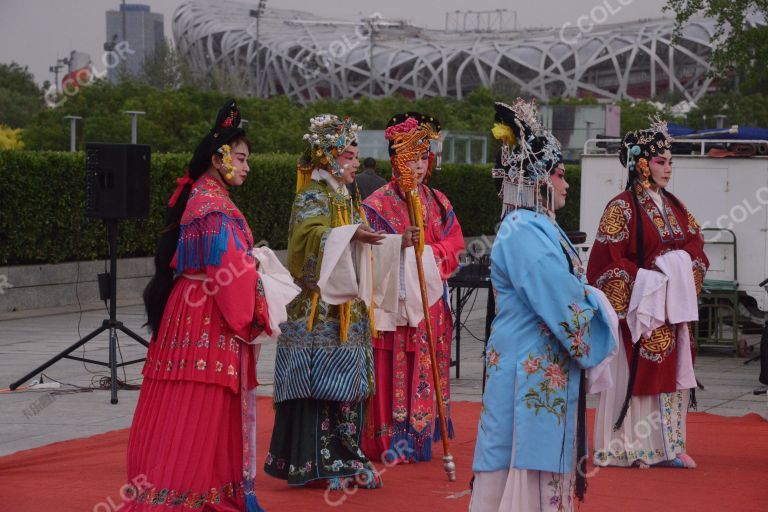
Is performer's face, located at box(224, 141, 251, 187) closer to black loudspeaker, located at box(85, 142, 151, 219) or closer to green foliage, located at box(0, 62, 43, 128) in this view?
black loudspeaker, located at box(85, 142, 151, 219)

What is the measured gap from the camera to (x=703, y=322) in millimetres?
13031

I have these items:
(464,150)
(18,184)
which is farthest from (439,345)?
(464,150)

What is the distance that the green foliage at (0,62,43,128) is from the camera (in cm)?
4759

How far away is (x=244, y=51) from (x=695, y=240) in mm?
101650

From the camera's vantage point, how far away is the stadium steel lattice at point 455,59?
96688 mm

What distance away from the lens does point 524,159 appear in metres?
4.88

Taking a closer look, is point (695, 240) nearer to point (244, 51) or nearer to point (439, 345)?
point (439, 345)

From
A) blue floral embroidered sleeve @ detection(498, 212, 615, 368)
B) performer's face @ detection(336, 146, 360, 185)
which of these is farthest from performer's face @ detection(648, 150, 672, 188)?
blue floral embroidered sleeve @ detection(498, 212, 615, 368)

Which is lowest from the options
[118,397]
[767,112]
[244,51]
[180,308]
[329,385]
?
[118,397]

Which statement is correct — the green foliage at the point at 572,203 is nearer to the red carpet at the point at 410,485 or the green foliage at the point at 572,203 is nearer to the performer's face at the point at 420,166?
the red carpet at the point at 410,485

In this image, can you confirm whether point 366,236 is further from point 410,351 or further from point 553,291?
point 553,291

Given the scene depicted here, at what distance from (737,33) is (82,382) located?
31.2 feet

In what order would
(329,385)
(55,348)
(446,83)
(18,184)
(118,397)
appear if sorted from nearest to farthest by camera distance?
(329,385)
(118,397)
(55,348)
(18,184)
(446,83)

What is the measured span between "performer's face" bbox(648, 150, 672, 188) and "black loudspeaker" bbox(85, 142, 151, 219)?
388cm
